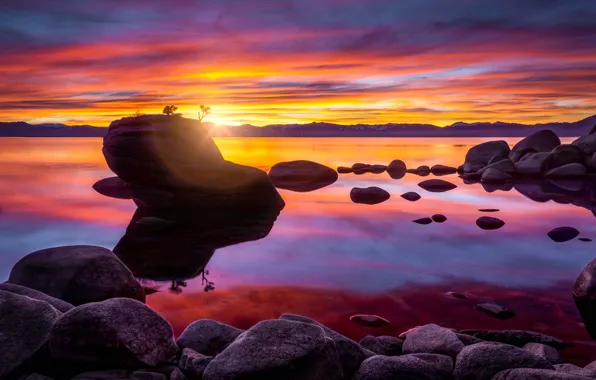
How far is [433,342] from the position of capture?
728 cm

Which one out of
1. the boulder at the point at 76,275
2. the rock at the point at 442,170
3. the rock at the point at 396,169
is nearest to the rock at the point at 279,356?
the boulder at the point at 76,275

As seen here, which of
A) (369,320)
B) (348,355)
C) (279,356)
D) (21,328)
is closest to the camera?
(279,356)

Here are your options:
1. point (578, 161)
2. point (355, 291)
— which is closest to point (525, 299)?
point (355, 291)

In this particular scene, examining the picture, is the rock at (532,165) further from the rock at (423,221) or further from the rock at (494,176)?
the rock at (423,221)

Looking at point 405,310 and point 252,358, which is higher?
point 252,358

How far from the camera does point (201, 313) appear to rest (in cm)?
1015

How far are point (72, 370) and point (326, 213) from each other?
1800cm

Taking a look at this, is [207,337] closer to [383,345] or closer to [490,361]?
[383,345]

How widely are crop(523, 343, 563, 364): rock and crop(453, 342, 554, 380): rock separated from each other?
130cm

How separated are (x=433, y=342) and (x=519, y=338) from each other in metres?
1.89

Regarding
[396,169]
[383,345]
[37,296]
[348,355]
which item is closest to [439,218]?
[383,345]

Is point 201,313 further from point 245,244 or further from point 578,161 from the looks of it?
point 578,161

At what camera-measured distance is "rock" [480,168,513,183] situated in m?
36.0

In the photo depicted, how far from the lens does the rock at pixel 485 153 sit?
4381 centimetres
